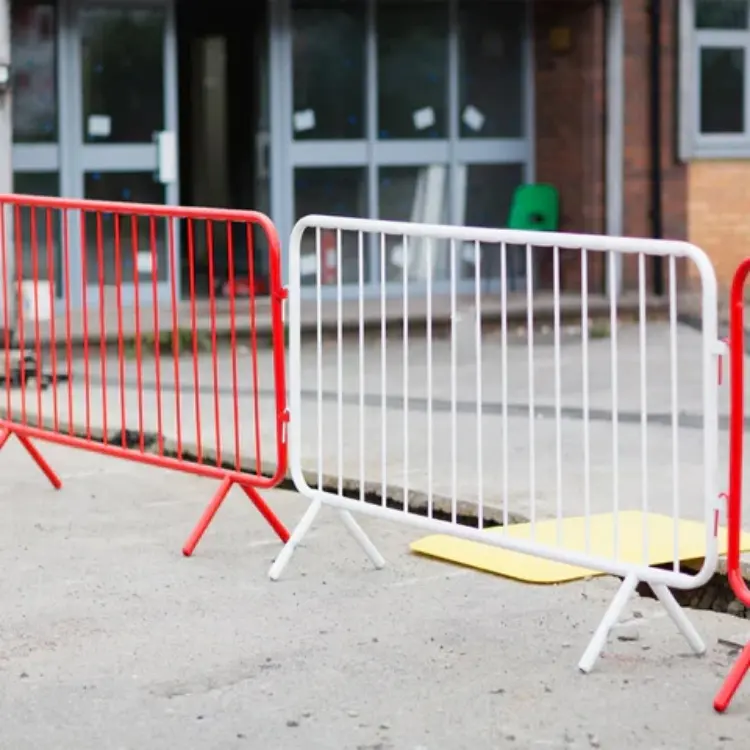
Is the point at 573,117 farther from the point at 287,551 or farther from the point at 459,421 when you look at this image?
the point at 287,551

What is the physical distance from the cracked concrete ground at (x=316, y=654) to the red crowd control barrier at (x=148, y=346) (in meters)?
0.41

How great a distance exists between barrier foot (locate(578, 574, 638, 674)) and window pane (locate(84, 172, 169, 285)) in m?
8.51

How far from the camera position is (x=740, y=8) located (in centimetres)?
1462

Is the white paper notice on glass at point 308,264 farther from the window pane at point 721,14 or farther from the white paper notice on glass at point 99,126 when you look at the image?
the window pane at point 721,14

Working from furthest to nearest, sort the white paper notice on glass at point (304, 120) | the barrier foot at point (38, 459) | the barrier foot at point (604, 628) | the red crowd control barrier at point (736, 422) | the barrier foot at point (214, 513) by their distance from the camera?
the white paper notice on glass at point (304, 120) → the barrier foot at point (38, 459) → the barrier foot at point (214, 513) → the barrier foot at point (604, 628) → the red crowd control barrier at point (736, 422)

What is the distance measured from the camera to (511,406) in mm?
9680

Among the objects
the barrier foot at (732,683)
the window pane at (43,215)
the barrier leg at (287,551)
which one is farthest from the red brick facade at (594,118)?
the barrier foot at (732,683)

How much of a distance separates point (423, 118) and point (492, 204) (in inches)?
35.9

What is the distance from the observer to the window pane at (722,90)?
1463 centimetres

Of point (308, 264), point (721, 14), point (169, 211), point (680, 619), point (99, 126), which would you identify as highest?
point (721, 14)

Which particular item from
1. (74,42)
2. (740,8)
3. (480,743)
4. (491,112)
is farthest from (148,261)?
(480,743)

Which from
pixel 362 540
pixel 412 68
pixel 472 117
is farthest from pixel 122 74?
pixel 362 540

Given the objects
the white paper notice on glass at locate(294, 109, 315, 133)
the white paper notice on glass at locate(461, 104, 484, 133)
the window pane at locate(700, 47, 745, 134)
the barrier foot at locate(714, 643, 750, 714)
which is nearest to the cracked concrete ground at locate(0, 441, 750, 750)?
the barrier foot at locate(714, 643, 750, 714)

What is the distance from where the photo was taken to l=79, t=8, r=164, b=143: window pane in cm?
1336
